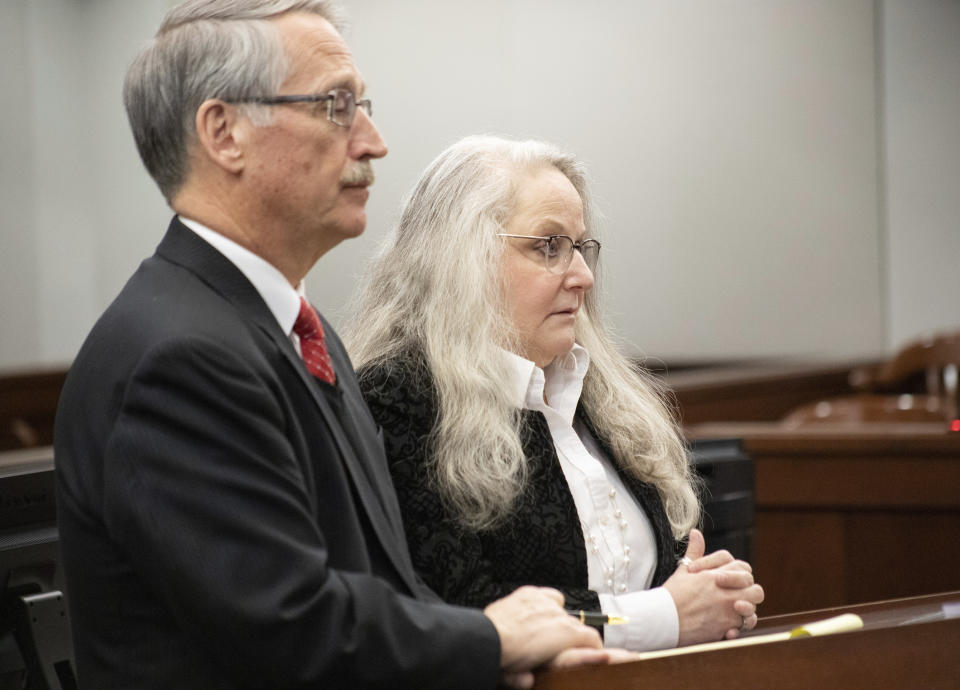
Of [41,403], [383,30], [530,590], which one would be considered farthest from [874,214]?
[530,590]

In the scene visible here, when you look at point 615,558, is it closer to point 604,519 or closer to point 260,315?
point 604,519

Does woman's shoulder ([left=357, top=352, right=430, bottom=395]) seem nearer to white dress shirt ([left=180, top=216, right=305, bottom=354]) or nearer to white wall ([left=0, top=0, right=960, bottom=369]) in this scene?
white dress shirt ([left=180, top=216, right=305, bottom=354])

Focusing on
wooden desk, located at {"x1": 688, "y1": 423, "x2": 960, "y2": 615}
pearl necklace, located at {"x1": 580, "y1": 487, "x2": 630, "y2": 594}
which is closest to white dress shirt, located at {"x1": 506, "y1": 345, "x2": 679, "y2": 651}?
pearl necklace, located at {"x1": 580, "y1": 487, "x2": 630, "y2": 594}

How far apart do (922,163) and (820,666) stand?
849cm

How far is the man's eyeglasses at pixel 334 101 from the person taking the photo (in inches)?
56.0

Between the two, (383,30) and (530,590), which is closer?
(530,590)

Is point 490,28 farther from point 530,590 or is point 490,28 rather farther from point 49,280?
point 530,590

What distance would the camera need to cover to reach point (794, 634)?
145cm

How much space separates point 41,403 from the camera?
5.61 m

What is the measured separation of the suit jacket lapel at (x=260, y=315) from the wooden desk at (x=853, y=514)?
2.46 m

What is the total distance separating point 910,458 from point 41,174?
14.9 feet

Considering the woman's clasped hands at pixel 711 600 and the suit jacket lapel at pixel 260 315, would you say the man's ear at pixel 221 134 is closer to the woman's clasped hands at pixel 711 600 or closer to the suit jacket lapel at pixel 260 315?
the suit jacket lapel at pixel 260 315

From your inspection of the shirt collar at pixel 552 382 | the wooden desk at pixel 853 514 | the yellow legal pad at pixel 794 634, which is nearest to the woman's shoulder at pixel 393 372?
the shirt collar at pixel 552 382

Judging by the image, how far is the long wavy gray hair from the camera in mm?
1880
